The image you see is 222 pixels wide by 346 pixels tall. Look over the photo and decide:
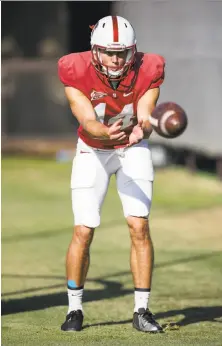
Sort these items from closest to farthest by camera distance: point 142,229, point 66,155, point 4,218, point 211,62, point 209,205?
point 142,229
point 4,218
point 209,205
point 211,62
point 66,155

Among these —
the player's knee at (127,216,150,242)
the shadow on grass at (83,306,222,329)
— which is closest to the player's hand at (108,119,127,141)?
the player's knee at (127,216,150,242)

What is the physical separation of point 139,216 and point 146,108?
799mm

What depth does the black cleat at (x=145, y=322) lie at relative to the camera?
7.84 metres

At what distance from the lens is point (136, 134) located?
7.58 meters

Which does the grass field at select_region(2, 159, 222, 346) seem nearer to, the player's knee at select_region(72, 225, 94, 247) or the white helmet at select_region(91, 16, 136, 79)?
the player's knee at select_region(72, 225, 94, 247)

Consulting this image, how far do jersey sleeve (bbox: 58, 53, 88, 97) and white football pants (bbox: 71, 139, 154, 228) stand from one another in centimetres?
48

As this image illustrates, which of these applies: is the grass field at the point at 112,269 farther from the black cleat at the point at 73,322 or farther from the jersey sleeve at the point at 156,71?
the jersey sleeve at the point at 156,71

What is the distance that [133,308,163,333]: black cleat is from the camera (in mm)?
7840

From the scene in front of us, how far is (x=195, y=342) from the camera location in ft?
24.4

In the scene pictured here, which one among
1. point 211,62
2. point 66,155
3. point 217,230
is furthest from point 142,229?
point 66,155

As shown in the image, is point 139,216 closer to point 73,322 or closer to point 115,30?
point 73,322

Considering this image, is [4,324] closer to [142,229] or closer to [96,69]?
[142,229]

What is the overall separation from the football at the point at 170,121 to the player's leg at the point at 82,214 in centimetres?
77

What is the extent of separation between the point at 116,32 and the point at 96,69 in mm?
314
